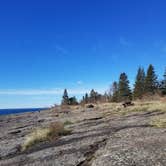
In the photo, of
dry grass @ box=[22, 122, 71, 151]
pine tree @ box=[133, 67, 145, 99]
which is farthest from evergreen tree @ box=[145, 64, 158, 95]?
dry grass @ box=[22, 122, 71, 151]

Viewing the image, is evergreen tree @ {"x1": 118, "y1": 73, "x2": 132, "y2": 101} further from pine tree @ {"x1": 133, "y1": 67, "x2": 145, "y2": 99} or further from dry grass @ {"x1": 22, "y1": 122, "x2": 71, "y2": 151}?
dry grass @ {"x1": 22, "y1": 122, "x2": 71, "y2": 151}

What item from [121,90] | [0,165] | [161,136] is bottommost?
[0,165]

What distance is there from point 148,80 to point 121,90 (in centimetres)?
1000

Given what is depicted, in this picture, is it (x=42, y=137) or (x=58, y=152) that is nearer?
(x=58, y=152)

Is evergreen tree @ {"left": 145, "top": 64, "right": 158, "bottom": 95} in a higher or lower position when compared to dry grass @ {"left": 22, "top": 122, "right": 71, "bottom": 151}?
higher

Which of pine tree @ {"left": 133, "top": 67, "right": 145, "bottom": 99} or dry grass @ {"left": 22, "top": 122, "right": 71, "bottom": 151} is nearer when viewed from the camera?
dry grass @ {"left": 22, "top": 122, "right": 71, "bottom": 151}

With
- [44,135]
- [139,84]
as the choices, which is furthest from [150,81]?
[44,135]

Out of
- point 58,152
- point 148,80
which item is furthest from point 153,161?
point 148,80

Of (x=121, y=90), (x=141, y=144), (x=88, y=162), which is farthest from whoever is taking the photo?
(x=121, y=90)

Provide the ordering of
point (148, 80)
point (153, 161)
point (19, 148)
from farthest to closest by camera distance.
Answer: point (148, 80) → point (19, 148) → point (153, 161)

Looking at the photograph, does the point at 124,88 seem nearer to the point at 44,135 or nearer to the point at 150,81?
the point at 150,81

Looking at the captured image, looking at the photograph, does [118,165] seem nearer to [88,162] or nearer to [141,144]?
[88,162]

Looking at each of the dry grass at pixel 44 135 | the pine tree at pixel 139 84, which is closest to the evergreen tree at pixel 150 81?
the pine tree at pixel 139 84

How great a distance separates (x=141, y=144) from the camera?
12102 mm
